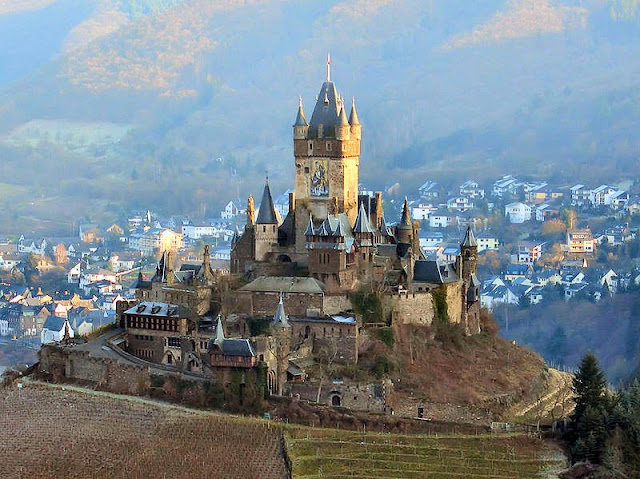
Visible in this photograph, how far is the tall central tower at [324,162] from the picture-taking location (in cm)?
7112

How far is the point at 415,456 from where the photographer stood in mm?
59250

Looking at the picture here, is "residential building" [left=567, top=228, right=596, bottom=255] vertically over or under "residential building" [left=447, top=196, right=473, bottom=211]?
under

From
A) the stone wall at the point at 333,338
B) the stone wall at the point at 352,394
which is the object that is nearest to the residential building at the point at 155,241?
the stone wall at the point at 333,338

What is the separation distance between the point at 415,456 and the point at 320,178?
15.5 meters

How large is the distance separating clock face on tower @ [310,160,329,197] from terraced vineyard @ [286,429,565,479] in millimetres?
13102

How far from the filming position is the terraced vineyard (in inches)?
2293

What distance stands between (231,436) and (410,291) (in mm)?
11214

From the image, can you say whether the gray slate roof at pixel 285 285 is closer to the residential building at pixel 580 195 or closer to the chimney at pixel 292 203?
the chimney at pixel 292 203

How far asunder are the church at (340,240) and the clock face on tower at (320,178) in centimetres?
4

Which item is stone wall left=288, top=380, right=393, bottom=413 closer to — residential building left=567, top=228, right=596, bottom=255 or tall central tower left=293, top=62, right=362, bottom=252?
tall central tower left=293, top=62, right=362, bottom=252

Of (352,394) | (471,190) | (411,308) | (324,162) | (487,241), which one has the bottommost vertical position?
(352,394)

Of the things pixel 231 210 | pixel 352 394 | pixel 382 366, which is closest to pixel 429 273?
pixel 382 366

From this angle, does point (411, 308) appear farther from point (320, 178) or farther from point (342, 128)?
point (342, 128)

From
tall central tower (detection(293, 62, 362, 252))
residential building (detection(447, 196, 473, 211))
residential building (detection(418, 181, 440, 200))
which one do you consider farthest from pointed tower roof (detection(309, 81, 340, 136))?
residential building (detection(418, 181, 440, 200))
